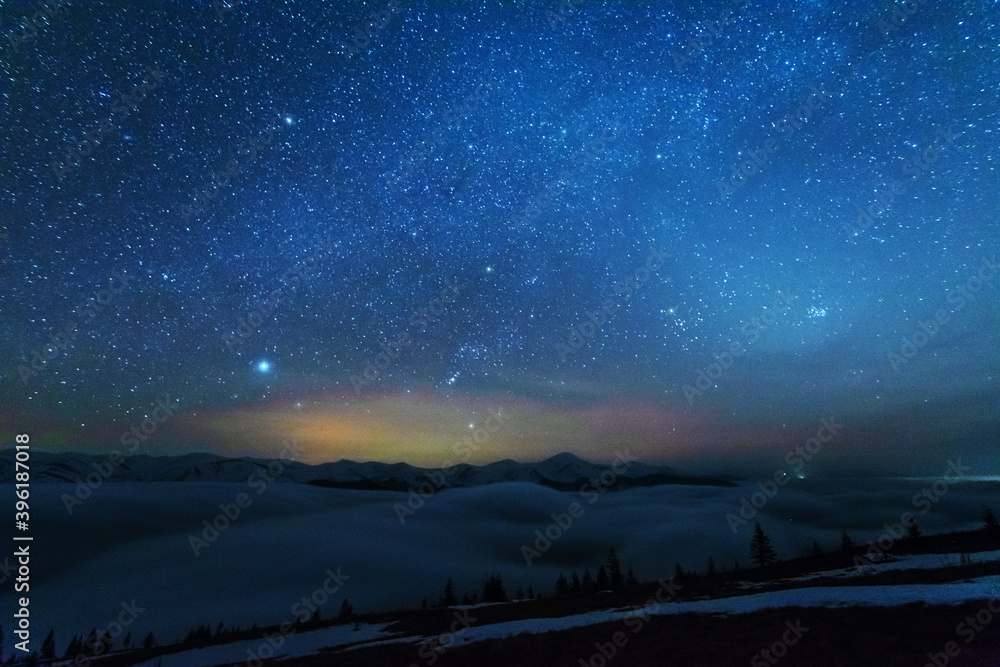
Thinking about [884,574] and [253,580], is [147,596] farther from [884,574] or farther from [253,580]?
[884,574]

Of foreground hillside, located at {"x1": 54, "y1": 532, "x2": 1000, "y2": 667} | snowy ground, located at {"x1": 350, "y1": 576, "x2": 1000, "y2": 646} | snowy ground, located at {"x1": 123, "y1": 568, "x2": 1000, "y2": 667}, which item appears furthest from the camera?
snowy ground, located at {"x1": 123, "y1": 568, "x2": 1000, "y2": 667}

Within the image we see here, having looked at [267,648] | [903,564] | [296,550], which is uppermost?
[903,564]

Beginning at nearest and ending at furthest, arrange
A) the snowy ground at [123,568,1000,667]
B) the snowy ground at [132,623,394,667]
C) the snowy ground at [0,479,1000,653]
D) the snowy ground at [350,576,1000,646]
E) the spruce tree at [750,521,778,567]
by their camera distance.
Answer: the snowy ground at [350,576,1000,646]
the snowy ground at [123,568,1000,667]
the snowy ground at [132,623,394,667]
the spruce tree at [750,521,778,567]
the snowy ground at [0,479,1000,653]

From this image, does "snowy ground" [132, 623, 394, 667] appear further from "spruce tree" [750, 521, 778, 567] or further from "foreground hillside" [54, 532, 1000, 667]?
"spruce tree" [750, 521, 778, 567]

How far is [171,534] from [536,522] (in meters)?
132

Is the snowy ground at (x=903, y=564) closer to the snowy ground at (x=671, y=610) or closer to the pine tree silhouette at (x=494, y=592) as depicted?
the snowy ground at (x=671, y=610)

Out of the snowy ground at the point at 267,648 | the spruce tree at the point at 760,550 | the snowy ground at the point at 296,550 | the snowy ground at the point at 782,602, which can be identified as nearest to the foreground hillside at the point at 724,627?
the snowy ground at the point at 782,602

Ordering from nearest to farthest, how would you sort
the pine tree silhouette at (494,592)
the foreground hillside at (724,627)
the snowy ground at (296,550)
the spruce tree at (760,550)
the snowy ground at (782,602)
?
the foreground hillside at (724,627)
the snowy ground at (782,602)
the pine tree silhouette at (494,592)
the spruce tree at (760,550)
the snowy ground at (296,550)

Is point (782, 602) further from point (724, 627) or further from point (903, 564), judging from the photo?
point (903, 564)

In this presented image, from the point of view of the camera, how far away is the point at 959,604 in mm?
16406

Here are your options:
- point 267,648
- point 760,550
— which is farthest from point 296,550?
point 760,550

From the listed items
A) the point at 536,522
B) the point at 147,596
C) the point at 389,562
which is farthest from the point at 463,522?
the point at 147,596

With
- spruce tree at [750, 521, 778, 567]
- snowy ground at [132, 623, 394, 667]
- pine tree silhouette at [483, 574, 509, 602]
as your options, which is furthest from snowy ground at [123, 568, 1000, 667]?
spruce tree at [750, 521, 778, 567]

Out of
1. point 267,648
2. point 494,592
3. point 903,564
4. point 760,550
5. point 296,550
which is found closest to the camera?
point 903,564
